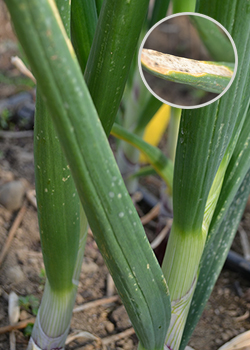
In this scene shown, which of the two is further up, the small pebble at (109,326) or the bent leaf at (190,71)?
the bent leaf at (190,71)

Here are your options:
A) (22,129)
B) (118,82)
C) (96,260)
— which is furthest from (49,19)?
(22,129)

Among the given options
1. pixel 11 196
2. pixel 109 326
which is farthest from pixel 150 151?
pixel 11 196

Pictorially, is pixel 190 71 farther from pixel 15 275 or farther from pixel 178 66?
pixel 15 275

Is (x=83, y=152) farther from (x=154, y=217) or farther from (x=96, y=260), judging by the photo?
(x=154, y=217)

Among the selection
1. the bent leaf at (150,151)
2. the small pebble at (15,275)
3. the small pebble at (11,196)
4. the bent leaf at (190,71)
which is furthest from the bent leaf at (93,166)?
the small pebble at (11,196)

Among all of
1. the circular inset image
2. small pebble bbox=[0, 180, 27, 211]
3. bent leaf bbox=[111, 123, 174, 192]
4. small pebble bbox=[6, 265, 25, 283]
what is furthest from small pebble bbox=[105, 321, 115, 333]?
the circular inset image

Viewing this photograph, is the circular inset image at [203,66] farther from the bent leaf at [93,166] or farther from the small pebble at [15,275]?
the small pebble at [15,275]
